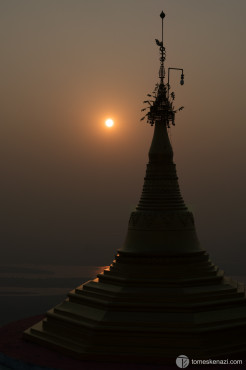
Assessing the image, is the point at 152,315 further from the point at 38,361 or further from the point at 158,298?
the point at 38,361

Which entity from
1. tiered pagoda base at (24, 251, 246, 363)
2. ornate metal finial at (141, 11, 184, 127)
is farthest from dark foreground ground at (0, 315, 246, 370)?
ornate metal finial at (141, 11, 184, 127)

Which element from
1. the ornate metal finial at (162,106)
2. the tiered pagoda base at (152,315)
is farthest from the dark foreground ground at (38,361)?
the ornate metal finial at (162,106)

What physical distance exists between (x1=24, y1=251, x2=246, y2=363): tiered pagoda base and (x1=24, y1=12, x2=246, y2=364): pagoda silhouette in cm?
3

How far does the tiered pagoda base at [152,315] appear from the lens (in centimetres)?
1875

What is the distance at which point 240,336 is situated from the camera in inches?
776

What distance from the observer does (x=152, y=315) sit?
19375 millimetres

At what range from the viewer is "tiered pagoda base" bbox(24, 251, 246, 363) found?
18750 millimetres

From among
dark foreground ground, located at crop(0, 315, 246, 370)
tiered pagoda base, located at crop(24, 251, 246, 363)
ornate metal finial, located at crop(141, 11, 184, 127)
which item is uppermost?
ornate metal finial, located at crop(141, 11, 184, 127)

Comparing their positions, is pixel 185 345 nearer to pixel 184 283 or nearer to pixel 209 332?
pixel 209 332

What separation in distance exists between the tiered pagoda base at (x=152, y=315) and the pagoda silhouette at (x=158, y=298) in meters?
0.03

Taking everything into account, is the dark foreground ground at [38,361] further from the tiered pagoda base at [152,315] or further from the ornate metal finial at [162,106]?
the ornate metal finial at [162,106]

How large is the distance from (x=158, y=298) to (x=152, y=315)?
0.65 m

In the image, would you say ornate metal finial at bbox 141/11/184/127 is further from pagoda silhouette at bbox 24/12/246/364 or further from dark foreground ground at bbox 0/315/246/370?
dark foreground ground at bbox 0/315/246/370

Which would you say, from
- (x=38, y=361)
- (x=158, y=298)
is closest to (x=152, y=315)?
(x=158, y=298)
